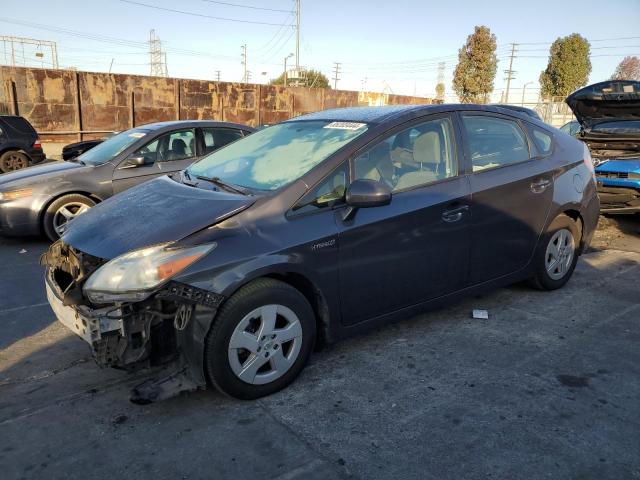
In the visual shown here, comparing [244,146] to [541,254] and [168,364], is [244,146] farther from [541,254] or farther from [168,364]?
[541,254]

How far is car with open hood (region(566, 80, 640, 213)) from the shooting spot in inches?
289

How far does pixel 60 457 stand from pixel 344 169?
2.25 meters

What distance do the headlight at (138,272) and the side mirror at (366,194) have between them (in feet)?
3.01

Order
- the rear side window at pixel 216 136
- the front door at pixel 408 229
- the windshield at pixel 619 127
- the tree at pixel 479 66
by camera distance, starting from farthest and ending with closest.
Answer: the tree at pixel 479 66 < the windshield at pixel 619 127 < the rear side window at pixel 216 136 < the front door at pixel 408 229

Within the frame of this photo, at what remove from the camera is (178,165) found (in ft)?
23.7

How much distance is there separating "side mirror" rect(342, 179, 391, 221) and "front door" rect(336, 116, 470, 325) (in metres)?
0.12

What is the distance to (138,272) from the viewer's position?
109 inches

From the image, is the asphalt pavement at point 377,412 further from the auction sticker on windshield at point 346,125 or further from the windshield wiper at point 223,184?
the auction sticker on windshield at point 346,125

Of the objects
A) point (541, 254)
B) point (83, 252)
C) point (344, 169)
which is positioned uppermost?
point (344, 169)

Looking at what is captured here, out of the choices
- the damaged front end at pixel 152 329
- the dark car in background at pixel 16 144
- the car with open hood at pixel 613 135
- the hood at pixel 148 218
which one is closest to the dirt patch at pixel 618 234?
A: the car with open hood at pixel 613 135

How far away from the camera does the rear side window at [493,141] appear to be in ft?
13.2

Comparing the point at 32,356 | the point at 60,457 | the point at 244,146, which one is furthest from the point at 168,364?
the point at 244,146

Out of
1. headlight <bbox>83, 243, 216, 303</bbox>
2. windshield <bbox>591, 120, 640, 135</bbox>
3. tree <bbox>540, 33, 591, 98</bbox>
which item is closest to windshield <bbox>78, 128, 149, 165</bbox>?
headlight <bbox>83, 243, 216, 303</bbox>

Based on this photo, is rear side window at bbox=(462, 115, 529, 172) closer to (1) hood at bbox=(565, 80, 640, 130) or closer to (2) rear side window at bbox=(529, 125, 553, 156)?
(2) rear side window at bbox=(529, 125, 553, 156)
